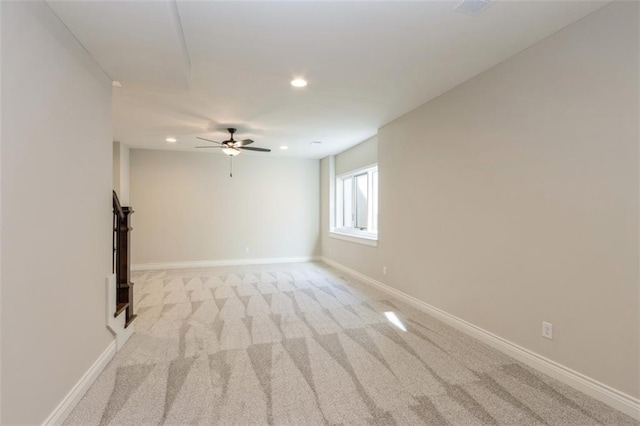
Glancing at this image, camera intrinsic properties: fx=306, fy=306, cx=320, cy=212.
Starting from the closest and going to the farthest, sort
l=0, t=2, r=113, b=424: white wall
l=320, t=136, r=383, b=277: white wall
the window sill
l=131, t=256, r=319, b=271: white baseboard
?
l=0, t=2, r=113, b=424: white wall
the window sill
l=320, t=136, r=383, b=277: white wall
l=131, t=256, r=319, b=271: white baseboard

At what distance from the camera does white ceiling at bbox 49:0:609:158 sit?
6.56 feet

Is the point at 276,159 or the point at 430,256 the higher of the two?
the point at 276,159

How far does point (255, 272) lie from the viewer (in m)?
6.21

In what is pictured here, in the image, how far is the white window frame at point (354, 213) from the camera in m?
5.57

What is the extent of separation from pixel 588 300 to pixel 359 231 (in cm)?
407

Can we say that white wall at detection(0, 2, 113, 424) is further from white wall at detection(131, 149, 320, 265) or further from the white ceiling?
white wall at detection(131, 149, 320, 265)

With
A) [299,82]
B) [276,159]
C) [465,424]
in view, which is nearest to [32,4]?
[299,82]

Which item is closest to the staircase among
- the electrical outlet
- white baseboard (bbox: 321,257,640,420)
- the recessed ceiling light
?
the recessed ceiling light

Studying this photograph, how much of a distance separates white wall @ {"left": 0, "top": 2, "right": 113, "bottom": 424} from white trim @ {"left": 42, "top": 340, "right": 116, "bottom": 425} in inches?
1.7

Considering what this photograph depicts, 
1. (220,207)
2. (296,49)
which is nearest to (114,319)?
(296,49)

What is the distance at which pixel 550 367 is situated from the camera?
235 centimetres

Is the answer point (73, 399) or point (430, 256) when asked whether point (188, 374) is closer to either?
point (73, 399)

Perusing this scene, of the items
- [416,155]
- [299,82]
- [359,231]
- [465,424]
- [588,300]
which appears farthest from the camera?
[359,231]

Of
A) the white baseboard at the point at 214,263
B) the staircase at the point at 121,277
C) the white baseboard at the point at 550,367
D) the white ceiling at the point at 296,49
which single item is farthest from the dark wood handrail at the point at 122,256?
the white baseboard at the point at 214,263
